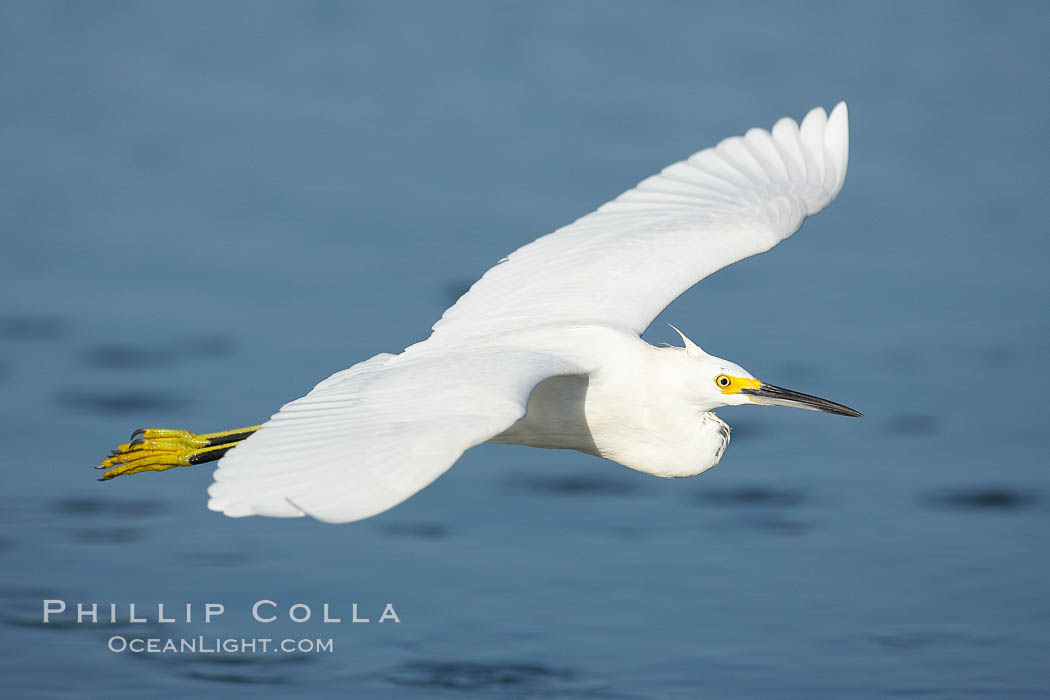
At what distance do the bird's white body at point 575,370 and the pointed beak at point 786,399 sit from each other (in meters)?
0.01

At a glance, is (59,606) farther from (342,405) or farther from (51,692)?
(342,405)

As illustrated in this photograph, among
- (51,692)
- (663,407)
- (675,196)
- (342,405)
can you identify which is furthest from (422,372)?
(51,692)

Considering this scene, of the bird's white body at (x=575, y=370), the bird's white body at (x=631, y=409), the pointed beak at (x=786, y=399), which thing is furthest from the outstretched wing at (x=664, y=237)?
the pointed beak at (x=786, y=399)

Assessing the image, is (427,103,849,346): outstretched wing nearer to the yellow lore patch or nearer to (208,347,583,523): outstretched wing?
the yellow lore patch

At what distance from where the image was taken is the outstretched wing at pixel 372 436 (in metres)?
5.73

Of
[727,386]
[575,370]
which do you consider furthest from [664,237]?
[575,370]

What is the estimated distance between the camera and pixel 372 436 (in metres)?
6.22

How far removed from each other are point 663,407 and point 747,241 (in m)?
1.50

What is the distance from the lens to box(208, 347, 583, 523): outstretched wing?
5.73 m

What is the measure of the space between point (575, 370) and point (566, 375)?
53 centimetres

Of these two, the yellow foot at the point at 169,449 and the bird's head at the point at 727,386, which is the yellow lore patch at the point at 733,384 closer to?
the bird's head at the point at 727,386

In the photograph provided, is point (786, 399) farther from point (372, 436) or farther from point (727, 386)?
point (372, 436)

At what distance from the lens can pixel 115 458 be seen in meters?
8.98

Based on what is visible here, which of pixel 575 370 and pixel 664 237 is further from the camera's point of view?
pixel 664 237
